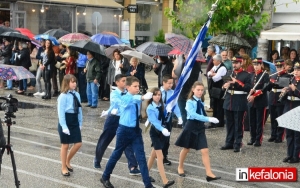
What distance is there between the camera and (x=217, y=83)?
1501cm

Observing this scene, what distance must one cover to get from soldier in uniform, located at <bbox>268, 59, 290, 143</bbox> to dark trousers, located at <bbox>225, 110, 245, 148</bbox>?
989mm

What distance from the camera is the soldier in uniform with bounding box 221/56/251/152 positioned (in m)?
12.4

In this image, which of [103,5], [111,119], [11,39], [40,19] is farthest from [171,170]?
[103,5]

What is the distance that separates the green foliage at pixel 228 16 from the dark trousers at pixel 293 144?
605 centimetres

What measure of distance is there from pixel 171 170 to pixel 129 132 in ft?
5.28

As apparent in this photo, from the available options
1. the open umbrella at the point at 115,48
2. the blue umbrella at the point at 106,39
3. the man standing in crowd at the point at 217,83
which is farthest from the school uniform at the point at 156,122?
the blue umbrella at the point at 106,39

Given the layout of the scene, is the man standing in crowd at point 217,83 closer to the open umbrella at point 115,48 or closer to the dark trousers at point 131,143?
the open umbrella at point 115,48

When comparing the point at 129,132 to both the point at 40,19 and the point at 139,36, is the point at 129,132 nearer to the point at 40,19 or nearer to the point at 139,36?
the point at 40,19

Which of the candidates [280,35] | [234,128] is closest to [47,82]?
[280,35]

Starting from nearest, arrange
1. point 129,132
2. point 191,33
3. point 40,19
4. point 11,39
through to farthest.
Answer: point 129,132, point 191,33, point 11,39, point 40,19

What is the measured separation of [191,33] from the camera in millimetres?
19422

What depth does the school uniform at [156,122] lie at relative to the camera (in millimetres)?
9641

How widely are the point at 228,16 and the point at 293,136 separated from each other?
21.4 feet

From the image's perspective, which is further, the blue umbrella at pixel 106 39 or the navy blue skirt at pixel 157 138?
Result: the blue umbrella at pixel 106 39
